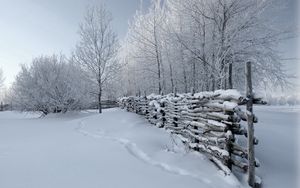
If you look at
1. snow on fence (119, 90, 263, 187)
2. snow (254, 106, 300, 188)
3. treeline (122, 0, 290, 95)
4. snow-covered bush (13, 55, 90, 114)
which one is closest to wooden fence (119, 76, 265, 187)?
snow on fence (119, 90, 263, 187)

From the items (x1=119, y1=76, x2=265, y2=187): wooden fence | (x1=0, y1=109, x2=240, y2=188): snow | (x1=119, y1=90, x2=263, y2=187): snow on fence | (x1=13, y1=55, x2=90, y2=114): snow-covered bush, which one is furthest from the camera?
(x1=13, y1=55, x2=90, y2=114): snow-covered bush

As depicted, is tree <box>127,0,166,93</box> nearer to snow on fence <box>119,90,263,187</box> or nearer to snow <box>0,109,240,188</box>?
snow on fence <box>119,90,263,187</box>

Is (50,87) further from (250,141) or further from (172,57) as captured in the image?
(250,141)

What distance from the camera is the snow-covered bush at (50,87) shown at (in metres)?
15.9

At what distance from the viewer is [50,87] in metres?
15.9

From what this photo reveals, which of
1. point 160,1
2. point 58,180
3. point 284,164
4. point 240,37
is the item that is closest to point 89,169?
point 58,180

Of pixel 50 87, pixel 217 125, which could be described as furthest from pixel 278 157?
pixel 50 87

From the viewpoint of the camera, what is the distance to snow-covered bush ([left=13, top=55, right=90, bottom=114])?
627 inches

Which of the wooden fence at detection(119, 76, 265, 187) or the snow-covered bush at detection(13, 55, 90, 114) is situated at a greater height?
the snow-covered bush at detection(13, 55, 90, 114)

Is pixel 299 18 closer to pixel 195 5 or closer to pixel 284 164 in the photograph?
pixel 195 5

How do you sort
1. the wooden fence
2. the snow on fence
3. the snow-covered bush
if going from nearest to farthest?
the wooden fence
the snow on fence
the snow-covered bush

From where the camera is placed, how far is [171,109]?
353 inches

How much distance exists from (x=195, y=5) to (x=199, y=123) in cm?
604

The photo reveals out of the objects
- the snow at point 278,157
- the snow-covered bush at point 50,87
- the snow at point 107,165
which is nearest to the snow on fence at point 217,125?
the snow at point 107,165
